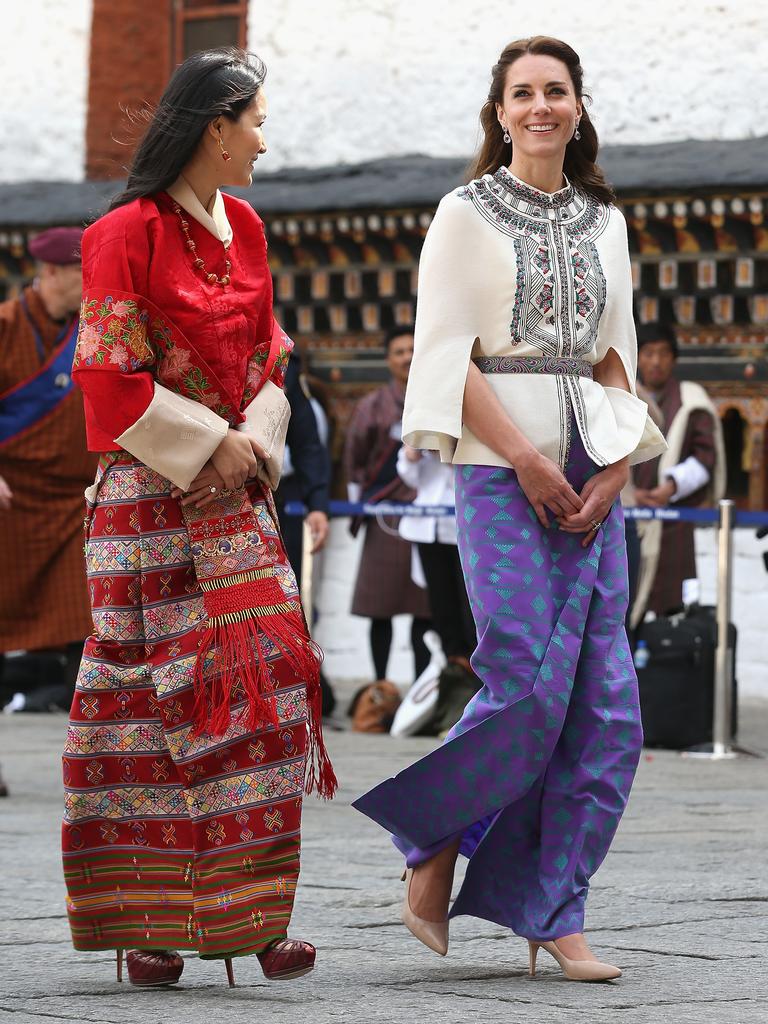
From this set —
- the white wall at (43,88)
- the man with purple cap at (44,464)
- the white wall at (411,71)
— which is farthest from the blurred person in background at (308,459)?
the white wall at (43,88)

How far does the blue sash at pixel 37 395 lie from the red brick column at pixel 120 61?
21.8 feet

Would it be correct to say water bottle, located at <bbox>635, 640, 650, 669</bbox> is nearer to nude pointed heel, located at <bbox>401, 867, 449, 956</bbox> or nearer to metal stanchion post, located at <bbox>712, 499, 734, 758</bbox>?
metal stanchion post, located at <bbox>712, 499, 734, 758</bbox>

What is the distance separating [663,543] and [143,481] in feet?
21.2

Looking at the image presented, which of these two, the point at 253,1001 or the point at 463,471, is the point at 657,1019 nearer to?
the point at 253,1001

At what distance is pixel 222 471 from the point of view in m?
3.67

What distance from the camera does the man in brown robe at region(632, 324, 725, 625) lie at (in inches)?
362

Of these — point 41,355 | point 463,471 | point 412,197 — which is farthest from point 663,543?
point 463,471

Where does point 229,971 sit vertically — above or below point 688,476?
below

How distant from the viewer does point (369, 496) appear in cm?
955

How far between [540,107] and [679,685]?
4598 mm

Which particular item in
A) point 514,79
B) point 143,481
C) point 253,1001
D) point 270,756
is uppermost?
point 514,79

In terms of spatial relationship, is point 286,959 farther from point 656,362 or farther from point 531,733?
point 656,362

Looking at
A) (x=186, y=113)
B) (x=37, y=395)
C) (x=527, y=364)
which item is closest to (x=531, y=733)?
(x=527, y=364)

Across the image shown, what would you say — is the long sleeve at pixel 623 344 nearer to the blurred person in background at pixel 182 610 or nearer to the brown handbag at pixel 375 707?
the blurred person in background at pixel 182 610
